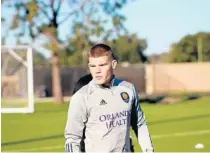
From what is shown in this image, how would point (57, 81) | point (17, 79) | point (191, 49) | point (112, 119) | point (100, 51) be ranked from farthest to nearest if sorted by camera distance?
point (191, 49) < point (57, 81) < point (17, 79) < point (112, 119) < point (100, 51)

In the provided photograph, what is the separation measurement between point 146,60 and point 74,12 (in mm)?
51553

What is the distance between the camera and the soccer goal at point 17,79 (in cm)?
1461

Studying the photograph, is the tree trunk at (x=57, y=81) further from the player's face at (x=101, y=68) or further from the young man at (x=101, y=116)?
the player's face at (x=101, y=68)

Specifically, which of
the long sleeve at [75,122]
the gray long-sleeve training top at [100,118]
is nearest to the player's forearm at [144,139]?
the gray long-sleeve training top at [100,118]

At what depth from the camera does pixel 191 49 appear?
269 feet

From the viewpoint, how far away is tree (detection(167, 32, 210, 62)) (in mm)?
80375

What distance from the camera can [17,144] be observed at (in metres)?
15.2

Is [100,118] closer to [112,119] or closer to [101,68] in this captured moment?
[112,119]

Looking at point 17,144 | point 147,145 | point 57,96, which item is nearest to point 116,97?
point 147,145

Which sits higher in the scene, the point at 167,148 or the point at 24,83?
the point at 24,83

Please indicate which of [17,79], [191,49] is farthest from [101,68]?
[191,49]

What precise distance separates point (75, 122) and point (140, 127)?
1.84 ft

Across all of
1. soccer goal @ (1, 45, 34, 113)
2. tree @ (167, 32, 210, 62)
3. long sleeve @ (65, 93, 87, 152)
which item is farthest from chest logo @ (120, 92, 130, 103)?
tree @ (167, 32, 210, 62)

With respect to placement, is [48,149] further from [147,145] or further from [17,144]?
[147,145]
